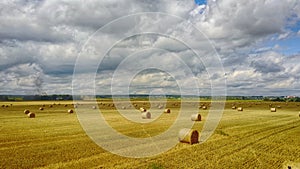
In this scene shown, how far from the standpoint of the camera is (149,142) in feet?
65.0

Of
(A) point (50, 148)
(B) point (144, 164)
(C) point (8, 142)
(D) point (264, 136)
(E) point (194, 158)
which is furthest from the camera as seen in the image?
(D) point (264, 136)

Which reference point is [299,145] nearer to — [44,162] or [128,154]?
[128,154]

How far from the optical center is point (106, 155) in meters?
15.7

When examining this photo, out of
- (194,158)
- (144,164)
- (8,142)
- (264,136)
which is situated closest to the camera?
(144,164)

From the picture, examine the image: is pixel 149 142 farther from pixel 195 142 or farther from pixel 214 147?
pixel 214 147

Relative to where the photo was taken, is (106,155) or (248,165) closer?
(248,165)

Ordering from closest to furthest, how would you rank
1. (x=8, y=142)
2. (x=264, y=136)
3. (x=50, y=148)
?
1. (x=50, y=148)
2. (x=8, y=142)
3. (x=264, y=136)

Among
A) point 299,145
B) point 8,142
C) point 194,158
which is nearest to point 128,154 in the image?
point 194,158

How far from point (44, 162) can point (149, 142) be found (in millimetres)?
7499

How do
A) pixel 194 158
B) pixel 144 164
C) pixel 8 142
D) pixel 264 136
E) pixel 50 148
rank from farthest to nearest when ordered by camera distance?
pixel 264 136 < pixel 8 142 < pixel 50 148 < pixel 194 158 < pixel 144 164

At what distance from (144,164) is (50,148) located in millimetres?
6547

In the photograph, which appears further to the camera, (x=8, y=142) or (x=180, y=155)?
(x=8, y=142)

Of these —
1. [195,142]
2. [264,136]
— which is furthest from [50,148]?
[264,136]

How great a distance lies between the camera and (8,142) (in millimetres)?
19328
